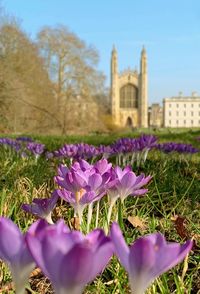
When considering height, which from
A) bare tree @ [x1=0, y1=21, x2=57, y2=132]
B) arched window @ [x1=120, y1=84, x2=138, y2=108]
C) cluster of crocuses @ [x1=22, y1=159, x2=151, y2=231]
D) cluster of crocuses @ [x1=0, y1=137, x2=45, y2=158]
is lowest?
cluster of crocuses @ [x1=0, y1=137, x2=45, y2=158]

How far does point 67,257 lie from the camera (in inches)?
19.6

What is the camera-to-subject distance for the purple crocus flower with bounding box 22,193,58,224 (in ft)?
3.85

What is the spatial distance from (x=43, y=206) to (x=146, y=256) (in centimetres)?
68

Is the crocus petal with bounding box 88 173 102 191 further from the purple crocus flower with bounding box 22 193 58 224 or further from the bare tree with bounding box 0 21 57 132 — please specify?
the bare tree with bounding box 0 21 57 132

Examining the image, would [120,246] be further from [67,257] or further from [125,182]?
[125,182]

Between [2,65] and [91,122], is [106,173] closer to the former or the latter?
[2,65]

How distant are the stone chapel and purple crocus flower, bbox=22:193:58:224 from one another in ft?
346

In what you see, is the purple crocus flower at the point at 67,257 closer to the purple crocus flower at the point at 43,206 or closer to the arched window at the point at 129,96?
the purple crocus flower at the point at 43,206

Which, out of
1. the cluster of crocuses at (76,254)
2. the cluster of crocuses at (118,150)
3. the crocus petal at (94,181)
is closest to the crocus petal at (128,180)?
the crocus petal at (94,181)

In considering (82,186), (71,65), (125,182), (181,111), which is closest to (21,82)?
(71,65)

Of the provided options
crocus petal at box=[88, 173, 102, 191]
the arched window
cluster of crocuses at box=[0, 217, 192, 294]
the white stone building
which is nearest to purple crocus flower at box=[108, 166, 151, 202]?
crocus petal at box=[88, 173, 102, 191]

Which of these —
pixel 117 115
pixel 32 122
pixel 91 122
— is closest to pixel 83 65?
pixel 91 122

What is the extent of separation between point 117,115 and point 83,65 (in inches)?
2726

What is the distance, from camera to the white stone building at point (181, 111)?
118500 millimetres
